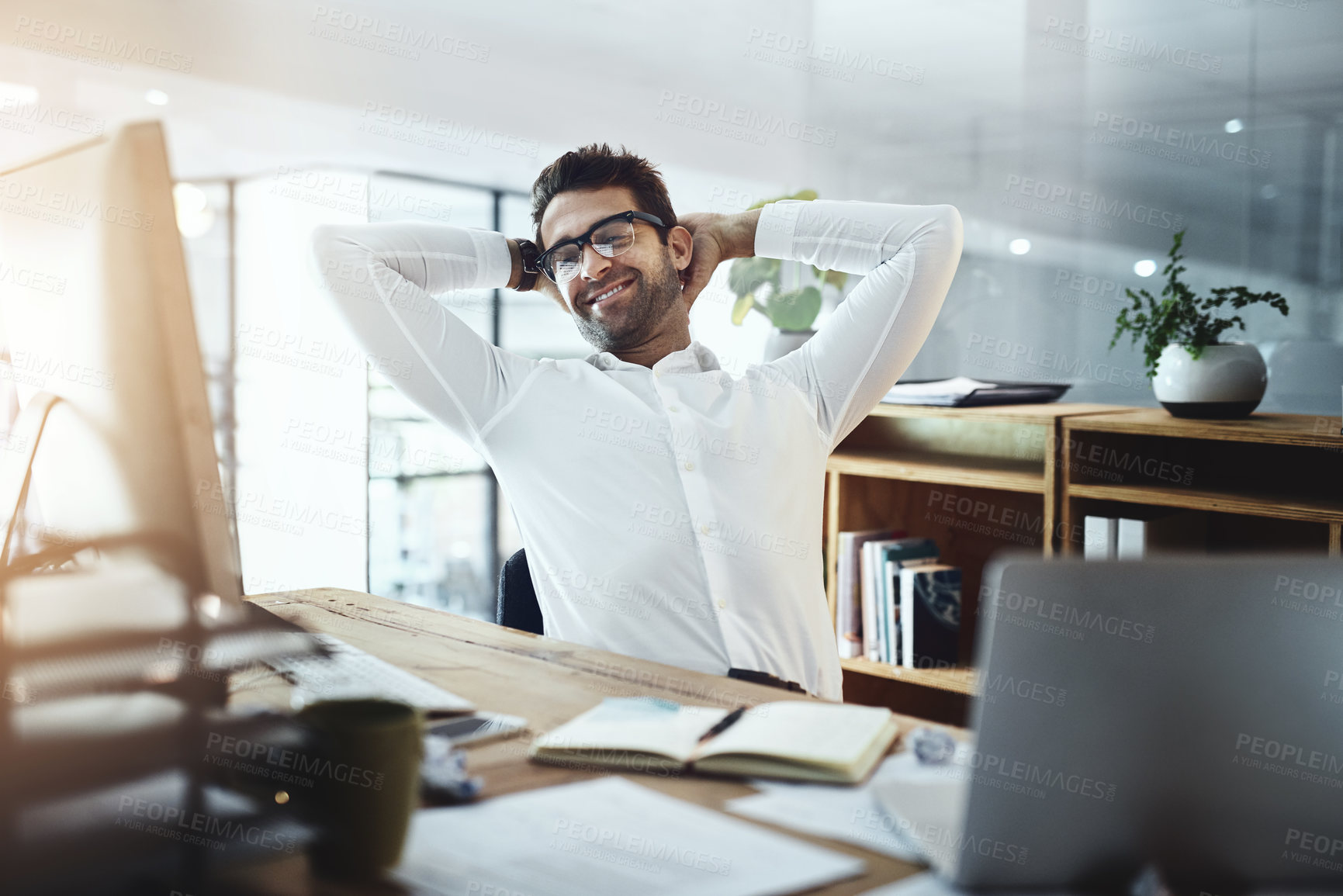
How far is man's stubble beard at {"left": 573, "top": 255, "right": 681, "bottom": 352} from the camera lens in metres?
1.95

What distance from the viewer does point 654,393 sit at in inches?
72.7

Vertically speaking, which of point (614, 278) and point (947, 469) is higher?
point (614, 278)

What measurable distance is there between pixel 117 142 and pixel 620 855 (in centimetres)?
55

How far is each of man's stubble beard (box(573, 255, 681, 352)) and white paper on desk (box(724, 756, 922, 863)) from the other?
124cm

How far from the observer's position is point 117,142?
479 millimetres

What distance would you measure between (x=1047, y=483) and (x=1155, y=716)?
184 cm

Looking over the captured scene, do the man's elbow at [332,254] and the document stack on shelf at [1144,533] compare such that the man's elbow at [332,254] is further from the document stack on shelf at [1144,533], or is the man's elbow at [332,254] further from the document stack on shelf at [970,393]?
the document stack on shelf at [1144,533]

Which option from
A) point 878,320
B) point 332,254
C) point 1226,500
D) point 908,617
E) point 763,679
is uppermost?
point 332,254

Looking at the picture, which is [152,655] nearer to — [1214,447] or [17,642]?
[17,642]

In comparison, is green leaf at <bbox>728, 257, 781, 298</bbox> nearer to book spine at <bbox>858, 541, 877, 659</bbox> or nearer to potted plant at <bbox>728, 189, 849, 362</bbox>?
potted plant at <bbox>728, 189, 849, 362</bbox>

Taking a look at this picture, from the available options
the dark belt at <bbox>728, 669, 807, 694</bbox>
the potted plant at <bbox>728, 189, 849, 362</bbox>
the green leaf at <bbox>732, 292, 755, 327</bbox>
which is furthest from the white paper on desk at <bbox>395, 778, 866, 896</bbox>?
the green leaf at <bbox>732, 292, 755, 327</bbox>

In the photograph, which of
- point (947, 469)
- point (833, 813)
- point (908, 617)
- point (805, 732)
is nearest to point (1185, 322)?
point (947, 469)

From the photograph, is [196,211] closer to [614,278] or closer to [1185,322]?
[614,278]

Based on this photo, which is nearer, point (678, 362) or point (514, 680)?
point (514, 680)
